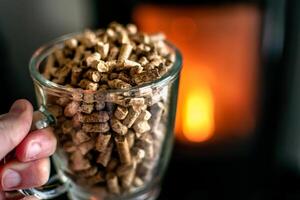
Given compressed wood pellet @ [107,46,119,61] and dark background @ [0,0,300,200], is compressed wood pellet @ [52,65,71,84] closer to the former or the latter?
compressed wood pellet @ [107,46,119,61]

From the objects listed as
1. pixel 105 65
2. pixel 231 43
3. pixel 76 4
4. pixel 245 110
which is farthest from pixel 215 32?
pixel 105 65

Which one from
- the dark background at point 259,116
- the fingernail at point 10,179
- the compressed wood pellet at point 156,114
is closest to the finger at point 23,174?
the fingernail at point 10,179

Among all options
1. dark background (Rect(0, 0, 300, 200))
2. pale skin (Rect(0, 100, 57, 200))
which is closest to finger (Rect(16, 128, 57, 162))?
pale skin (Rect(0, 100, 57, 200))

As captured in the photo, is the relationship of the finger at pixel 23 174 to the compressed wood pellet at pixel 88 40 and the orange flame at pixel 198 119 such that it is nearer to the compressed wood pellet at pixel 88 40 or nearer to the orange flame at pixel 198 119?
the compressed wood pellet at pixel 88 40

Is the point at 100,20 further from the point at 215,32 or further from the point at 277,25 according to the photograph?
the point at 277,25

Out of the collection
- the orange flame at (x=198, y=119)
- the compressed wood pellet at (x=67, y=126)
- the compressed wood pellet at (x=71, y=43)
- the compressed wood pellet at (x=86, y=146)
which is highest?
the compressed wood pellet at (x=71, y=43)

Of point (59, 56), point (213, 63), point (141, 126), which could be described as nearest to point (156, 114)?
point (141, 126)
